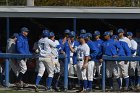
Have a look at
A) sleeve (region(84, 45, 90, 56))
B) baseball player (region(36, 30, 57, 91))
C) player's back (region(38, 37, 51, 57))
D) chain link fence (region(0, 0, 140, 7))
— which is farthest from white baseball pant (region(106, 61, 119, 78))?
chain link fence (region(0, 0, 140, 7))

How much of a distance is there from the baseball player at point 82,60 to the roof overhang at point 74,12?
9.35 feet

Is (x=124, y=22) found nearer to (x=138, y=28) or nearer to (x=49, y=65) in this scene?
(x=138, y=28)

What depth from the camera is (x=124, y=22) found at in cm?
2109

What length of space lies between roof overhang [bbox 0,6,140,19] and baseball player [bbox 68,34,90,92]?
9.35ft

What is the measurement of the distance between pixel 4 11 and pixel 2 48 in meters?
2.95

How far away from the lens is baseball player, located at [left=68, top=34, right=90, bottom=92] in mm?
14570

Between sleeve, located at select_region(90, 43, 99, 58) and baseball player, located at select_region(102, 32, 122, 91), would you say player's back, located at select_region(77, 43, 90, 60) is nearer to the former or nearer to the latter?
sleeve, located at select_region(90, 43, 99, 58)

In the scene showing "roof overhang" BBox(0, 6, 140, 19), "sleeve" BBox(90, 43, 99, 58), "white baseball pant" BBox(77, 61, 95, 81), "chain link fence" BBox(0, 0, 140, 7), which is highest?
"roof overhang" BBox(0, 6, 140, 19)

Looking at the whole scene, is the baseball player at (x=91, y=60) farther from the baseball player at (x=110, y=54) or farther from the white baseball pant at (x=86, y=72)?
the baseball player at (x=110, y=54)

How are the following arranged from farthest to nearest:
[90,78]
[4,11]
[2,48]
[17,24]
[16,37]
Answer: [17,24], [2,48], [4,11], [16,37], [90,78]

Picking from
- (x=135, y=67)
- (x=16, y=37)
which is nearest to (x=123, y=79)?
(x=135, y=67)

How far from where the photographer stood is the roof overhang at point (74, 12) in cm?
1738

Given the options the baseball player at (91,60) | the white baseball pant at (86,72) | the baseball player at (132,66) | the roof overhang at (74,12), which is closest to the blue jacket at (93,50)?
the baseball player at (91,60)

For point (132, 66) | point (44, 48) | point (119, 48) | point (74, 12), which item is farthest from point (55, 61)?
point (74, 12)
